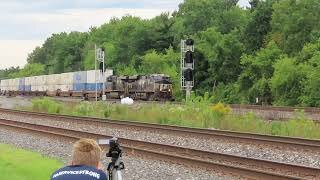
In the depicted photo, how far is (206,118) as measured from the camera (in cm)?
2622

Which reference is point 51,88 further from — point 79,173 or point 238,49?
point 79,173

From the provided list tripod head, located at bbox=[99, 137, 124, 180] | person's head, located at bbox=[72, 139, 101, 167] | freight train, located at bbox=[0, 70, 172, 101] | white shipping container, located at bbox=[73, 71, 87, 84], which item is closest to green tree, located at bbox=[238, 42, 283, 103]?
freight train, located at bbox=[0, 70, 172, 101]

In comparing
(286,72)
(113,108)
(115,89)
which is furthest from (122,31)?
(113,108)

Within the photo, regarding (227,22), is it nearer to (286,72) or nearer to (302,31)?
(302,31)

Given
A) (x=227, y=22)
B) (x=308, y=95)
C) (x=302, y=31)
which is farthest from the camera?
(x=227, y=22)

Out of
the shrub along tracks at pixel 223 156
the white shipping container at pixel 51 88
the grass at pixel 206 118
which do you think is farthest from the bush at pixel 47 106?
the white shipping container at pixel 51 88

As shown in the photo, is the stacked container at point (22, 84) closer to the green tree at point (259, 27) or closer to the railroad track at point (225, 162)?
the green tree at point (259, 27)

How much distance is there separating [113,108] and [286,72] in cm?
1522

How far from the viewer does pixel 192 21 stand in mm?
82000

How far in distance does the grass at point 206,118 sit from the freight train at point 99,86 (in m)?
15.2

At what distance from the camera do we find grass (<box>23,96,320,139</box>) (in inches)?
875

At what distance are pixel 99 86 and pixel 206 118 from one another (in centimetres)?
3480

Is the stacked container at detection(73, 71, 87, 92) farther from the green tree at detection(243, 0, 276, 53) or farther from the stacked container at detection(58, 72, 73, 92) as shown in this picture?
the green tree at detection(243, 0, 276, 53)

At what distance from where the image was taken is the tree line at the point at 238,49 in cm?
4441
